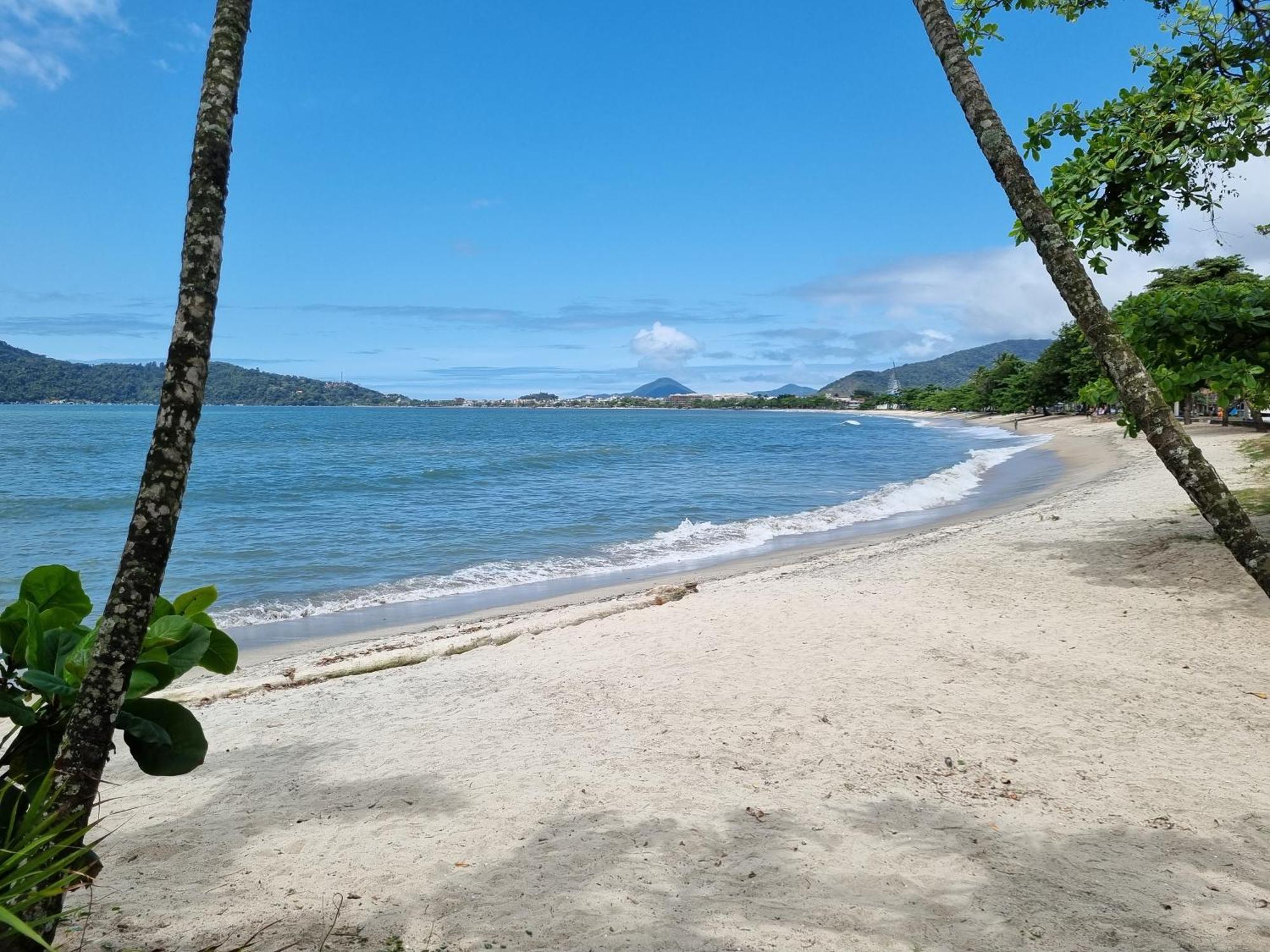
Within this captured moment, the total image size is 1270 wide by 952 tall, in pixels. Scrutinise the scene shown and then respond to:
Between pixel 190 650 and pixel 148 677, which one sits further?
pixel 190 650

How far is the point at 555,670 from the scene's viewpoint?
741 cm

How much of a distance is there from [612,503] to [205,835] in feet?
65.0

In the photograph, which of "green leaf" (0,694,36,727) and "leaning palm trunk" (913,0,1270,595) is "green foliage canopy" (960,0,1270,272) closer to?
"leaning palm trunk" (913,0,1270,595)

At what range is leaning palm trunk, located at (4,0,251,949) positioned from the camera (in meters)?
2.52

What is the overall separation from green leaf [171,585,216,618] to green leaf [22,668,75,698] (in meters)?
0.52

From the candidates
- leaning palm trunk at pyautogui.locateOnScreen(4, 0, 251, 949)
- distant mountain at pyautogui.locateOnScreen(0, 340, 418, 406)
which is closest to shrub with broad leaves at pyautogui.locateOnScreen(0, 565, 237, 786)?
leaning palm trunk at pyautogui.locateOnScreen(4, 0, 251, 949)

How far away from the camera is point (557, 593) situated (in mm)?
13094

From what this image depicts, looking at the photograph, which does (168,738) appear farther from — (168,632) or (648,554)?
(648,554)

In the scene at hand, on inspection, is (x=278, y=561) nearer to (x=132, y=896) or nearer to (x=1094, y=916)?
(x=132, y=896)

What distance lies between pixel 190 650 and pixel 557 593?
10.2 meters

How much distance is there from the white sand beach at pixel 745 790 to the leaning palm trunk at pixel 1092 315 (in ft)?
5.38

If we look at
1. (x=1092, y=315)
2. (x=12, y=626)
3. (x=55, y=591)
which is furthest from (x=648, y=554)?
(x=12, y=626)

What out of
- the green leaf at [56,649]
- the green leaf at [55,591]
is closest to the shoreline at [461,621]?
the green leaf at [55,591]

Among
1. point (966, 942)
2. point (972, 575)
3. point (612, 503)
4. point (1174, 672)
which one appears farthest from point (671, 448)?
point (966, 942)
